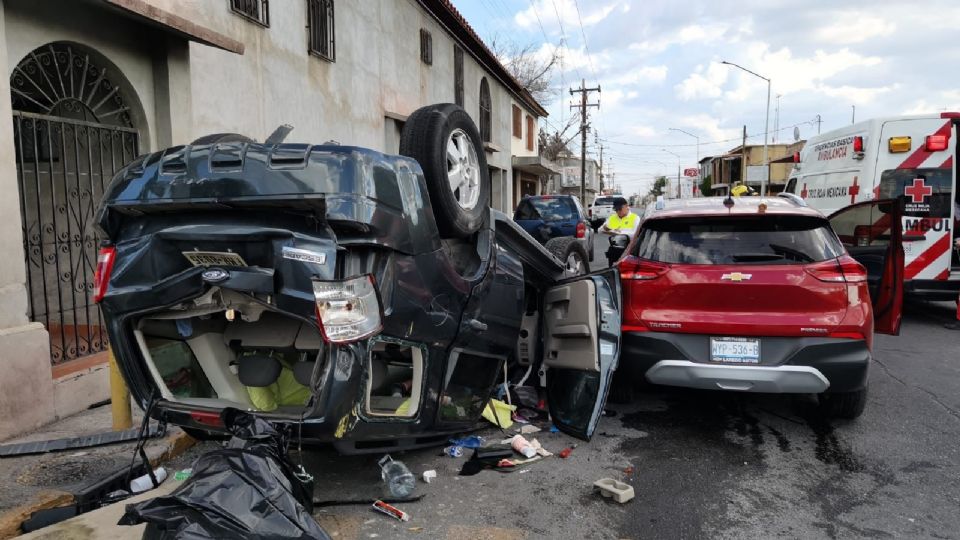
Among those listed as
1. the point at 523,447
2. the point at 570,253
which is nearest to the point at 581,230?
the point at 570,253

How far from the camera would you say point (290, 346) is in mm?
3551

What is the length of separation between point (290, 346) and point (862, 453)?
364cm

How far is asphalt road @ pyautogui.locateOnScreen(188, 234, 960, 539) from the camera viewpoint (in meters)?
3.28

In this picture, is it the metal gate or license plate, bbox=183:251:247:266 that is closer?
license plate, bbox=183:251:247:266

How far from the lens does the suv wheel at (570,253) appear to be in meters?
6.61

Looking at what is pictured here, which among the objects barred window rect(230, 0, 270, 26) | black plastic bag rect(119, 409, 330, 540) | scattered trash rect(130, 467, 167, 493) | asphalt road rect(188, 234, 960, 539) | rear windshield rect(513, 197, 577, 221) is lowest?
asphalt road rect(188, 234, 960, 539)

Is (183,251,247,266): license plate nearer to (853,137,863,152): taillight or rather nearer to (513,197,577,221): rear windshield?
(853,137,863,152): taillight

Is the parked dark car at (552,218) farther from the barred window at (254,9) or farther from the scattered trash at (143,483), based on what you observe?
the scattered trash at (143,483)

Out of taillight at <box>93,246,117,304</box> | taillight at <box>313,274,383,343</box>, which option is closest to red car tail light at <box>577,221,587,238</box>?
taillight at <box>313,274,383,343</box>

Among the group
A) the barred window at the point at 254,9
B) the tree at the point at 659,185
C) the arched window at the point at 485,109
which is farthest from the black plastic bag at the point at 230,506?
the tree at the point at 659,185

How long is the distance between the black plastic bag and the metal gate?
3452mm

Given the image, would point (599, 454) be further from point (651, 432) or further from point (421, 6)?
point (421, 6)

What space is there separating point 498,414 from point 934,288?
6.51m

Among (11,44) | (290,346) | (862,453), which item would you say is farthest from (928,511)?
(11,44)
